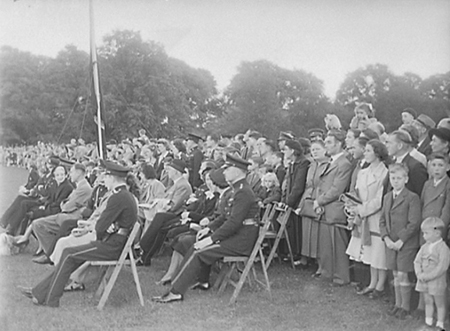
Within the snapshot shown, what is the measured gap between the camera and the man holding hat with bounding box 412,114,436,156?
18.0 ft

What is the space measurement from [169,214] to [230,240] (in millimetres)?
1770

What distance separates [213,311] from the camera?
530 cm

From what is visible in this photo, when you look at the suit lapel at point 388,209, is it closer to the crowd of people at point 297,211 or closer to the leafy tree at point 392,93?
the crowd of people at point 297,211

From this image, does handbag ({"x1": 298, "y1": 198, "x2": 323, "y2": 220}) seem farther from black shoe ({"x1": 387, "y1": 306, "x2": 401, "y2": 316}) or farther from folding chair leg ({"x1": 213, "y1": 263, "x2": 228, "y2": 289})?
black shoe ({"x1": 387, "y1": 306, "x2": 401, "y2": 316})

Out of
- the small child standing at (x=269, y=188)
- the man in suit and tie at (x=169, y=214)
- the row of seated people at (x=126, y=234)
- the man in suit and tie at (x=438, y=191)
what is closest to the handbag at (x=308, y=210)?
the small child standing at (x=269, y=188)

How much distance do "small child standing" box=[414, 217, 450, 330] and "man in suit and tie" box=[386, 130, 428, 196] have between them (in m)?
0.56

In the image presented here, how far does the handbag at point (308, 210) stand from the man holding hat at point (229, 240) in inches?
41.2

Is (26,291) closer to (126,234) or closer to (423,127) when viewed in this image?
(126,234)

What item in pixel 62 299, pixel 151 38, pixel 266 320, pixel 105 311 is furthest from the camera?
pixel 151 38

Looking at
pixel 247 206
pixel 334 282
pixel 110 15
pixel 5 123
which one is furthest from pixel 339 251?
pixel 5 123

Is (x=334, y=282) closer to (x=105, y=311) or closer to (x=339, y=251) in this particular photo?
(x=339, y=251)

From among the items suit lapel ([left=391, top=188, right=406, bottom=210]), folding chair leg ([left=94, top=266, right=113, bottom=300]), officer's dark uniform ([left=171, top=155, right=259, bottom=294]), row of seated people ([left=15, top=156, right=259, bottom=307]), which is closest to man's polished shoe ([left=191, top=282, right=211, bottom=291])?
row of seated people ([left=15, top=156, right=259, bottom=307])

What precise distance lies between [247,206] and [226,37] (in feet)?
7.05

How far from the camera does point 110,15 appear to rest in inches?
239
